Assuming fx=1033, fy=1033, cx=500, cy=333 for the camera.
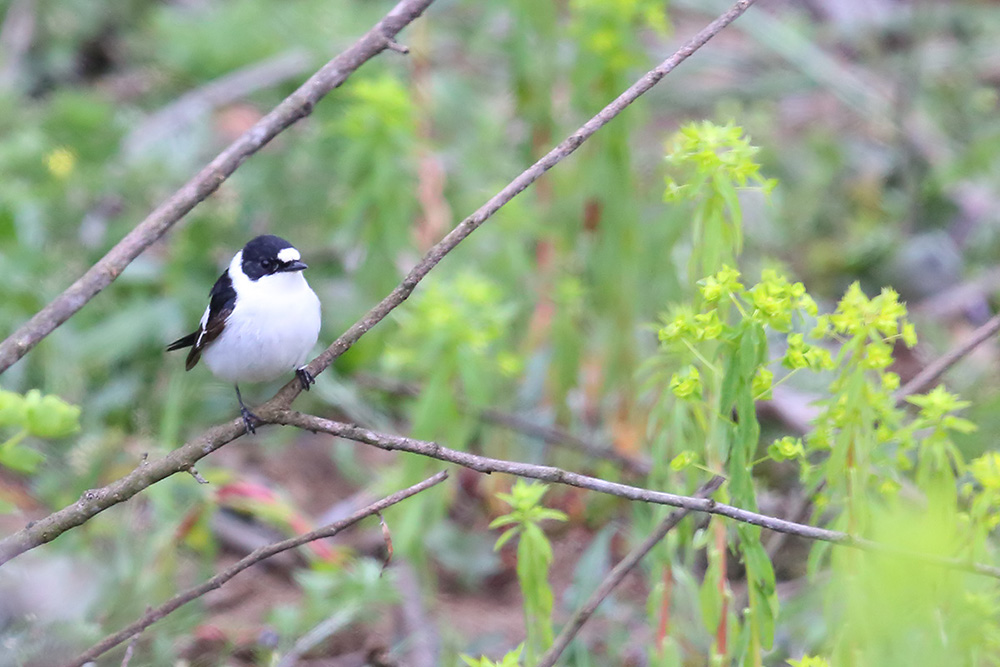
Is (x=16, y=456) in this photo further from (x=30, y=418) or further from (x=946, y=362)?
(x=946, y=362)

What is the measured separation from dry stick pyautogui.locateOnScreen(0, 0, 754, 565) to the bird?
60cm

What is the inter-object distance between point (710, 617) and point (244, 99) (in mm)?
5284

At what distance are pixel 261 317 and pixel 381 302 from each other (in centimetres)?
99

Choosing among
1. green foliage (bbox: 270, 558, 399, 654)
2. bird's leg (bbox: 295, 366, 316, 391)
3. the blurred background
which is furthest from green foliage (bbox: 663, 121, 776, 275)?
green foliage (bbox: 270, 558, 399, 654)

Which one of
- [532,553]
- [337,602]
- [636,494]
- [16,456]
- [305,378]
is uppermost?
[305,378]

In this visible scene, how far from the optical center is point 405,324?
13.2 feet

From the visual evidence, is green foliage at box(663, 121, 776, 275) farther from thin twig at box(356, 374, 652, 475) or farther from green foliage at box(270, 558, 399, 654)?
green foliage at box(270, 558, 399, 654)

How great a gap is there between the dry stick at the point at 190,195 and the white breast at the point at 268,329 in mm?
777

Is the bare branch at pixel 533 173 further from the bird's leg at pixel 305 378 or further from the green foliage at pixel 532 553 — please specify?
the green foliage at pixel 532 553

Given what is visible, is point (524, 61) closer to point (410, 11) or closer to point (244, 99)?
point (410, 11)

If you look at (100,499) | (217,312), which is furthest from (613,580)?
(217,312)

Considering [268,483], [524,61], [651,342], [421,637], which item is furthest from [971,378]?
[268,483]

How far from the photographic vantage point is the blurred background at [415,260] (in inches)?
155

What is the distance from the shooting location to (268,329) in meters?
3.13
